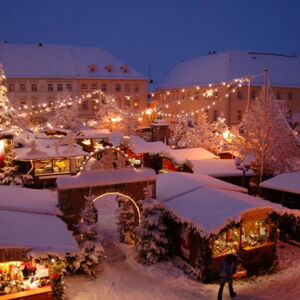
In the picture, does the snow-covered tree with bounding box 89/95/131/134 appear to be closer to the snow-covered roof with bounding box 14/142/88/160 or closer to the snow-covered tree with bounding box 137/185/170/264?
the snow-covered roof with bounding box 14/142/88/160

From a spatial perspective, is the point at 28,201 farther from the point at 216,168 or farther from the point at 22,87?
the point at 22,87

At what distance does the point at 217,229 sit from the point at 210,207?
1287 millimetres

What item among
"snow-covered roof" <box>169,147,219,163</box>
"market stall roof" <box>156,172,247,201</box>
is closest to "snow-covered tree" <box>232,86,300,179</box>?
"snow-covered roof" <box>169,147,219,163</box>

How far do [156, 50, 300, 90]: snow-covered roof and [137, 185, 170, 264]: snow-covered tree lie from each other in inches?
1349

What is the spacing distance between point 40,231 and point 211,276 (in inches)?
222

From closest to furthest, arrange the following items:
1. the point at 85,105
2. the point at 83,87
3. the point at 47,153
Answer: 1. the point at 47,153
2. the point at 85,105
3. the point at 83,87

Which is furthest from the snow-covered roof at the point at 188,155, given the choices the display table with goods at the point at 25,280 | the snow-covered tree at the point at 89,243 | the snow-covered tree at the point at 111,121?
the snow-covered tree at the point at 111,121

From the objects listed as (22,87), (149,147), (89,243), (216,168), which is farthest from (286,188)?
(22,87)

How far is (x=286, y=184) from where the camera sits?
15266 mm

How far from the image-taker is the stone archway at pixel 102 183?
11.8m

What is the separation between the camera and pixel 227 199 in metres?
11.7

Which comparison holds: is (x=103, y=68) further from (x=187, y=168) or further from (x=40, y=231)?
(x=40, y=231)

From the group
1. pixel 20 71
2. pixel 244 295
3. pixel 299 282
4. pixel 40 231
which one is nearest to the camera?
pixel 40 231

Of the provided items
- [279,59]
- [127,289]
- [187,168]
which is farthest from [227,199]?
[279,59]
